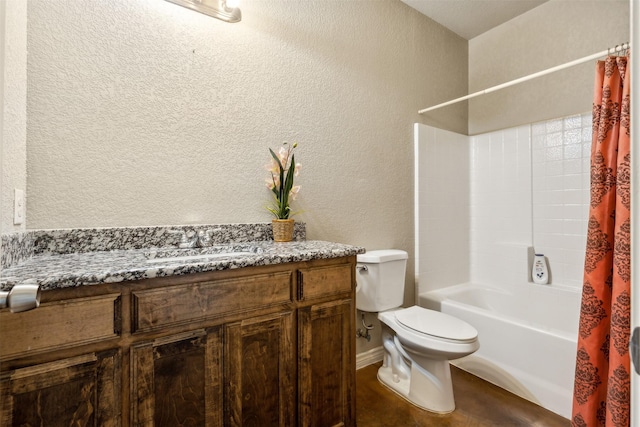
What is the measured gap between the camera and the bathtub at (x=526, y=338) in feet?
5.52

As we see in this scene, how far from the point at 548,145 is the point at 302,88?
192cm

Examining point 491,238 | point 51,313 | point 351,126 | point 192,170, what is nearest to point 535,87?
point 491,238

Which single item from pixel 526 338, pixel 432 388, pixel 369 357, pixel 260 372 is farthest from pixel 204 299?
pixel 526 338

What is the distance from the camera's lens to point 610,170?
1.38 meters

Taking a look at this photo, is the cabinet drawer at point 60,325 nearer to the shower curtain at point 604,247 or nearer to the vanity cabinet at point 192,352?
the vanity cabinet at point 192,352

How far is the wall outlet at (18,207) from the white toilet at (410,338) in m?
1.58

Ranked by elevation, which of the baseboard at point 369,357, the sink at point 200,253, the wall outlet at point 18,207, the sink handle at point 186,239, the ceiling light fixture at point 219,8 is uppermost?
the ceiling light fixture at point 219,8

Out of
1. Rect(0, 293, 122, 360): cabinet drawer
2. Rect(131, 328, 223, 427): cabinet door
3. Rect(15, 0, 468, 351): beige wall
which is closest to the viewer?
Rect(0, 293, 122, 360): cabinet drawer

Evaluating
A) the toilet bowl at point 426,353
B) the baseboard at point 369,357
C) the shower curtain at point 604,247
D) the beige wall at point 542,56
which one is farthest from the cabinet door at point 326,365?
the beige wall at point 542,56

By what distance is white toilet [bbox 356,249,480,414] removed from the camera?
5.24 feet

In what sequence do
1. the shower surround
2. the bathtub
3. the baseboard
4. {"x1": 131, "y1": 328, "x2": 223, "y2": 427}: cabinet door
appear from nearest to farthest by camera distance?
{"x1": 131, "y1": 328, "x2": 223, "y2": 427}: cabinet door, the bathtub, the baseboard, the shower surround

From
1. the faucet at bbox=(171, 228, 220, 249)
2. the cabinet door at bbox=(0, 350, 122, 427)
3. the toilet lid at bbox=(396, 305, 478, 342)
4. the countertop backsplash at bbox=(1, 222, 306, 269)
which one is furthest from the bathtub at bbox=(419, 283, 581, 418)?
the cabinet door at bbox=(0, 350, 122, 427)

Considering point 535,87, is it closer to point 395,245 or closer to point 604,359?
point 395,245

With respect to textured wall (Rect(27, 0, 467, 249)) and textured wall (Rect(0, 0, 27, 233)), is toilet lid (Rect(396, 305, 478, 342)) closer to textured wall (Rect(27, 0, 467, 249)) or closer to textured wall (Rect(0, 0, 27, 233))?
textured wall (Rect(27, 0, 467, 249))
